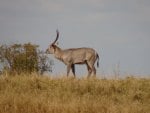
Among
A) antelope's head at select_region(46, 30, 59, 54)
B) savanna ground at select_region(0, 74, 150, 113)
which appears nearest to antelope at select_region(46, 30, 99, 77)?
antelope's head at select_region(46, 30, 59, 54)

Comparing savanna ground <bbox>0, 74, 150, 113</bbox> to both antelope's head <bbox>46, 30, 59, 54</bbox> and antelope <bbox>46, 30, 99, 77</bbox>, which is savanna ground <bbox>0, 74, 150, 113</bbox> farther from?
antelope's head <bbox>46, 30, 59, 54</bbox>

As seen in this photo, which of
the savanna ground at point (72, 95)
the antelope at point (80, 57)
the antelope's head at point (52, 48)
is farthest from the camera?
the antelope's head at point (52, 48)

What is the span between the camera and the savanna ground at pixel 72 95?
15172 millimetres

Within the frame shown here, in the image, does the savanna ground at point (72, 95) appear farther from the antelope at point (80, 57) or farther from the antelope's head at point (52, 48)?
the antelope's head at point (52, 48)

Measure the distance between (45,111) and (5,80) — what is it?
348 centimetres

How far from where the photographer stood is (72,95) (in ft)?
55.8

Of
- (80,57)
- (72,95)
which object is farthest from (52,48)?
(72,95)

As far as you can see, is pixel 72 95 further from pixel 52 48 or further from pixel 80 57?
pixel 52 48

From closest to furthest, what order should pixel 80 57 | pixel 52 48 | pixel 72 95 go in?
1. pixel 72 95
2. pixel 80 57
3. pixel 52 48

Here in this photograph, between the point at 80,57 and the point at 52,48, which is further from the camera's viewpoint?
the point at 52,48

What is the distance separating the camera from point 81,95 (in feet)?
56.9

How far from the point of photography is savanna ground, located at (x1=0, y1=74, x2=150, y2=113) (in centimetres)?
1517

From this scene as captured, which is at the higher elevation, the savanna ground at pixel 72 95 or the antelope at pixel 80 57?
the antelope at pixel 80 57

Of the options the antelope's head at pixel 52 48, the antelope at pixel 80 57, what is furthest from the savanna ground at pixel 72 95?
the antelope's head at pixel 52 48
